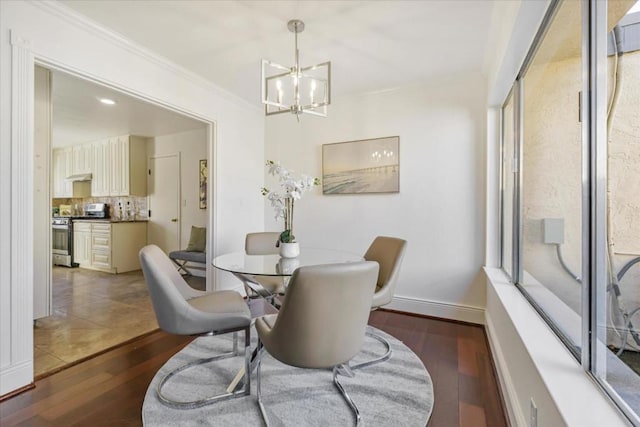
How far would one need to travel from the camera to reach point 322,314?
1.27 metres

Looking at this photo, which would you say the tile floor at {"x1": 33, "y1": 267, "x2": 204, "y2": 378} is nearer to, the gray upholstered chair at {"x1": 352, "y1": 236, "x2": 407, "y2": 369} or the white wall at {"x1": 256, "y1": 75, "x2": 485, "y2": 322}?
the gray upholstered chair at {"x1": 352, "y1": 236, "x2": 407, "y2": 369}

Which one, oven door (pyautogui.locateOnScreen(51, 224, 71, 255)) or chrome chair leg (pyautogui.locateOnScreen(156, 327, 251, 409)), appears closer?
chrome chair leg (pyautogui.locateOnScreen(156, 327, 251, 409))

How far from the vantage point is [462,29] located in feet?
7.13

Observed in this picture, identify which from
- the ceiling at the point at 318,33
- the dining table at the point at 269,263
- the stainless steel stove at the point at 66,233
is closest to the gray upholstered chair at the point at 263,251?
the dining table at the point at 269,263

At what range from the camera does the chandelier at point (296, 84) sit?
1.96m

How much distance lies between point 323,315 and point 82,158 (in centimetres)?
674

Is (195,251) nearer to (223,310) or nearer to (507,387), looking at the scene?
(223,310)

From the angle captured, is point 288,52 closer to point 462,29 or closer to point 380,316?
point 462,29

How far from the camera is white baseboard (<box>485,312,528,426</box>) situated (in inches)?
55.9

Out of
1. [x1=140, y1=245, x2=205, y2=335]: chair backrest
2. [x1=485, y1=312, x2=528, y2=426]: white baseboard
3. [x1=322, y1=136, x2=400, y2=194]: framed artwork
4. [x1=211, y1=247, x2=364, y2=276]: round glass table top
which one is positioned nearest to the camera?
[x1=485, y1=312, x2=528, y2=426]: white baseboard

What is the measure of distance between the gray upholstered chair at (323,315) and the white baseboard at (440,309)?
1.92 metres

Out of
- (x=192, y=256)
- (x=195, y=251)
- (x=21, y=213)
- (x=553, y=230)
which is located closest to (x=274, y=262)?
(x=21, y=213)

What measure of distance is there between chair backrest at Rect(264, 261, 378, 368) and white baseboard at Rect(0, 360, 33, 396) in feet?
5.27

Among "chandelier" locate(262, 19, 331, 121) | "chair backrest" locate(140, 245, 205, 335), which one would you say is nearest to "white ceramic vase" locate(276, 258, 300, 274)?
"chair backrest" locate(140, 245, 205, 335)
